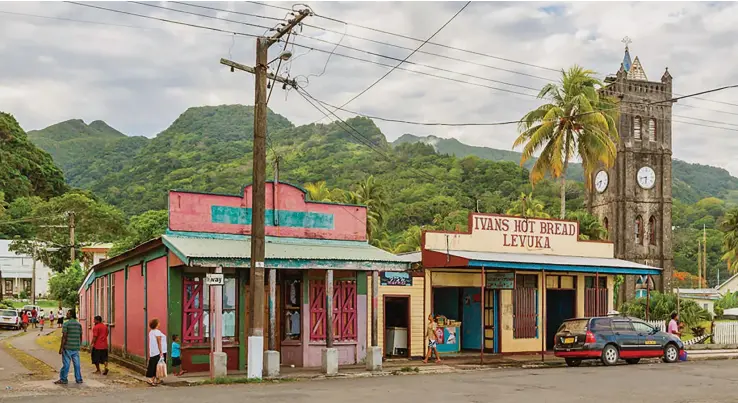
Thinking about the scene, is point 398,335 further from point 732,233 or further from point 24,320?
point 732,233

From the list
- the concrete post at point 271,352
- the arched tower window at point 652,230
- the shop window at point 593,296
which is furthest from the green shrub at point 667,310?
the arched tower window at point 652,230

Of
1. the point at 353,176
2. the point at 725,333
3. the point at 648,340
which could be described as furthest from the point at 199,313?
the point at 353,176

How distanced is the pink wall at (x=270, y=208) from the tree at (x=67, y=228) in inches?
1876

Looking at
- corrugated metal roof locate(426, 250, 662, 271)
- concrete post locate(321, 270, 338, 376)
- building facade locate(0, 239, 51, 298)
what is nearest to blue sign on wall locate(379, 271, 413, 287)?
corrugated metal roof locate(426, 250, 662, 271)

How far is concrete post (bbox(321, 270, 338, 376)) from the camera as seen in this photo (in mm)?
20250

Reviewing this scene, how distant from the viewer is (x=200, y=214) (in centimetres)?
2092

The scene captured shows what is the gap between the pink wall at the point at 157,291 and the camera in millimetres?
20266

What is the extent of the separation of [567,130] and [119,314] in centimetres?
2686

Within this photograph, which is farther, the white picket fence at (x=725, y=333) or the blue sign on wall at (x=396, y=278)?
the white picket fence at (x=725, y=333)

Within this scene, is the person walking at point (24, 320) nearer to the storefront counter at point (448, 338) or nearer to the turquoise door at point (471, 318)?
the turquoise door at point (471, 318)

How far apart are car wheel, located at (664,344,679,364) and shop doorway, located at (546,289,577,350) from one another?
185 inches

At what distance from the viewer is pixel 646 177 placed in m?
79.6

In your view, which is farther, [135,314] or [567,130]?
[567,130]

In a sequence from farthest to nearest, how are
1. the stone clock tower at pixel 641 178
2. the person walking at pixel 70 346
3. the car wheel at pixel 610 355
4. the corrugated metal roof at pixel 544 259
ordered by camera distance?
the stone clock tower at pixel 641 178
the corrugated metal roof at pixel 544 259
the car wheel at pixel 610 355
the person walking at pixel 70 346
